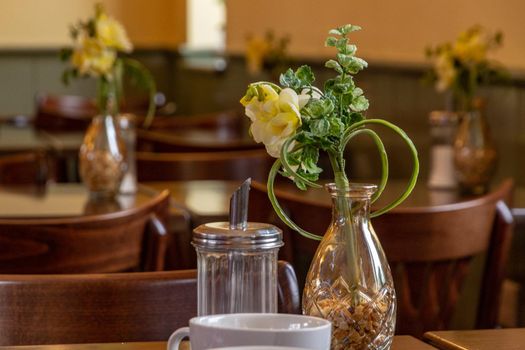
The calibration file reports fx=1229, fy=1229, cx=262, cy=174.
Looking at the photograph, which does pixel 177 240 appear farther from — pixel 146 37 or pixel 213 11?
pixel 146 37

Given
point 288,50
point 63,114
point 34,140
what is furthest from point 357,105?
point 63,114

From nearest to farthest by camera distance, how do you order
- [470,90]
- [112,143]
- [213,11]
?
[112,143] → [470,90] → [213,11]

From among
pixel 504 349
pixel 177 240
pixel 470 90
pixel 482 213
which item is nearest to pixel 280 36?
pixel 470 90

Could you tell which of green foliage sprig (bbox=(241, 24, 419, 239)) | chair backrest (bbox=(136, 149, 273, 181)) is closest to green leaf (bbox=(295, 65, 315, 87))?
green foliage sprig (bbox=(241, 24, 419, 239))

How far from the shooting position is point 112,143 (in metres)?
2.83

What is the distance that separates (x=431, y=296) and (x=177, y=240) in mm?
744

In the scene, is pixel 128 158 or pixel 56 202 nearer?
pixel 56 202

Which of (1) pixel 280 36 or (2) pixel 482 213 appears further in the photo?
(1) pixel 280 36

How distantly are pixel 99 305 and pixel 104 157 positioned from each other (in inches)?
57.3

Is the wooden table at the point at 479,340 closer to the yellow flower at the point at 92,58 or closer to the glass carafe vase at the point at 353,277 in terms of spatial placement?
the glass carafe vase at the point at 353,277

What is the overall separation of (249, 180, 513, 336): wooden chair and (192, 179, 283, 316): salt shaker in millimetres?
948

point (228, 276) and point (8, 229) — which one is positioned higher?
point (228, 276)

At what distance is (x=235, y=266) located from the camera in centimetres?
103

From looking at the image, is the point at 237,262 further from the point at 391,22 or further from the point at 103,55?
the point at 391,22
